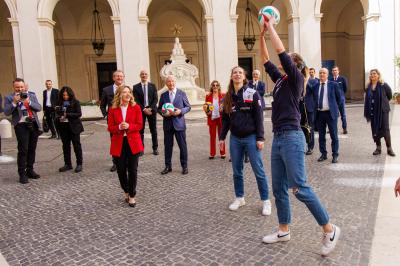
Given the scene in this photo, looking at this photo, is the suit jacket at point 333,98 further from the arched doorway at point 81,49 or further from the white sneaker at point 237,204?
the arched doorway at point 81,49

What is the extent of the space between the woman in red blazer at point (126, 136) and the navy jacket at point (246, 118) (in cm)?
133

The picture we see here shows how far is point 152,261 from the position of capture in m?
3.45

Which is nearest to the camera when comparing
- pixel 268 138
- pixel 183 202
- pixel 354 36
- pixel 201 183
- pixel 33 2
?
pixel 183 202

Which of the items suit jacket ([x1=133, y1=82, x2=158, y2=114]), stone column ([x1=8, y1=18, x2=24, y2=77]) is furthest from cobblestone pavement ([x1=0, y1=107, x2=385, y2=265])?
stone column ([x1=8, y1=18, x2=24, y2=77])

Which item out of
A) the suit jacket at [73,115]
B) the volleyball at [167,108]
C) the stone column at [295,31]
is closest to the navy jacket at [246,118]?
the volleyball at [167,108]

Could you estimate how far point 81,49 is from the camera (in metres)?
23.4

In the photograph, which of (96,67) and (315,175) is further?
(96,67)

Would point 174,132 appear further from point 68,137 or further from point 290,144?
point 290,144

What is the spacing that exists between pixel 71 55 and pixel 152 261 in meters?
21.9

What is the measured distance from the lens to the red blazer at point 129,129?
199 inches

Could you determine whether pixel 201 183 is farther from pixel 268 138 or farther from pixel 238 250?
pixel 268 138

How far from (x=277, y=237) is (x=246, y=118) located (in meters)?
1.42

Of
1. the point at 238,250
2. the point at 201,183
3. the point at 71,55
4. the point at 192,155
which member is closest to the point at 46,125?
the point at 192,155

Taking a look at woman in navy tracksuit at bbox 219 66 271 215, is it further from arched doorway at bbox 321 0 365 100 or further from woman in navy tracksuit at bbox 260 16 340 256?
arched doorway at bbox 321 0 365 100
